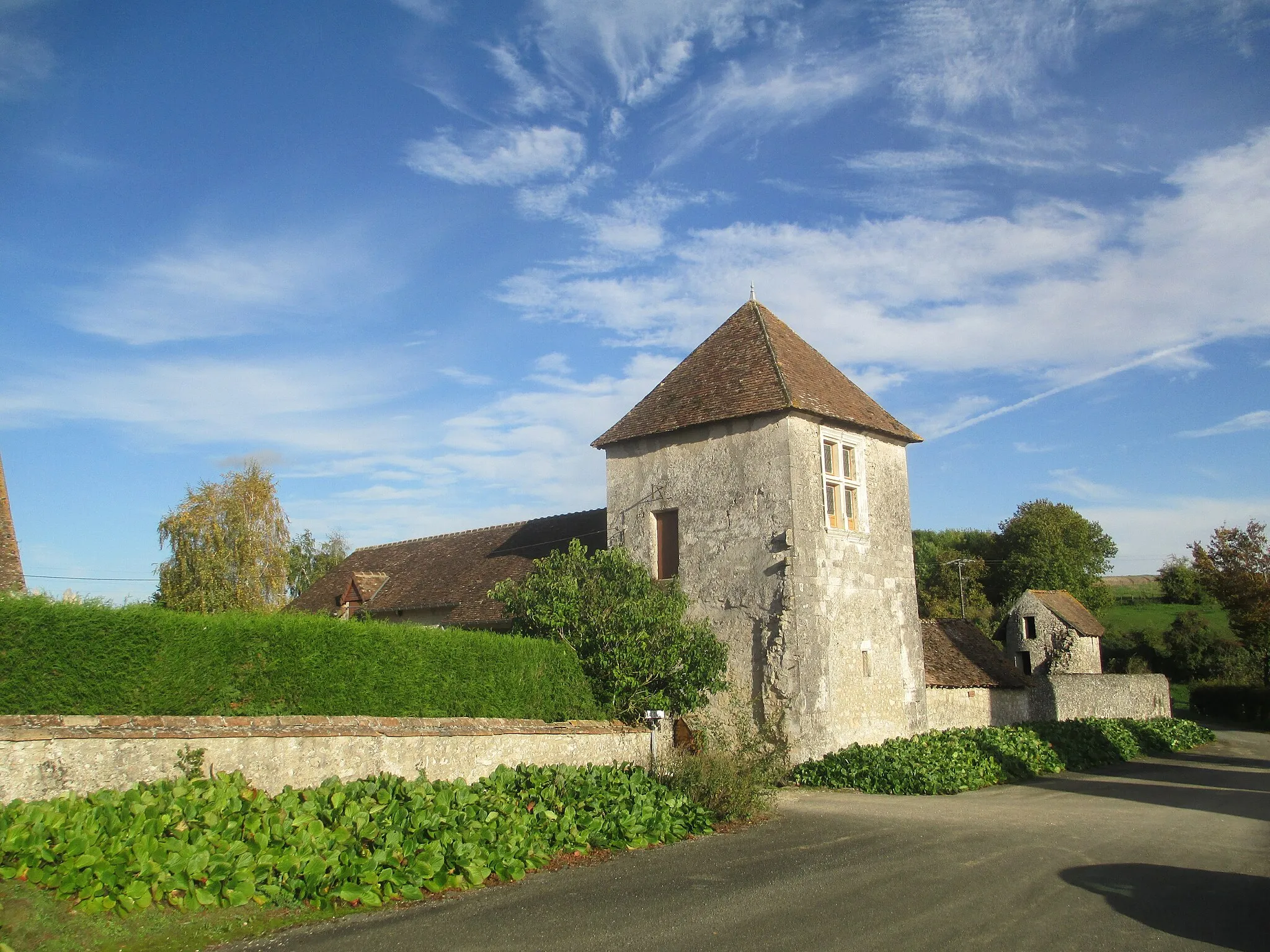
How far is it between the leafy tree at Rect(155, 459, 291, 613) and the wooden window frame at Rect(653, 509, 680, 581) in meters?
19.1

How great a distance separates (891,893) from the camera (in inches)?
384

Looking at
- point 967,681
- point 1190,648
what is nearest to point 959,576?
point 1190,648

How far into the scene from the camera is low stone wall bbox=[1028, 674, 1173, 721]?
2952cm

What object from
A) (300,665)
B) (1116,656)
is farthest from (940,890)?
(1116,656)

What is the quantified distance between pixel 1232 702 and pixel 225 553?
4713 centimetres

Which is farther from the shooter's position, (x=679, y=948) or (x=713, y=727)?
(x=713, y=727)

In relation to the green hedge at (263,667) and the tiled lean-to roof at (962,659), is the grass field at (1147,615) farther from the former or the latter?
the green hedge at (263,667)

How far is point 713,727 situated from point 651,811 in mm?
5562

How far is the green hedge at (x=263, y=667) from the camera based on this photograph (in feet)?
31.5

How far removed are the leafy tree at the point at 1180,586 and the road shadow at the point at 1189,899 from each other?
214 feet

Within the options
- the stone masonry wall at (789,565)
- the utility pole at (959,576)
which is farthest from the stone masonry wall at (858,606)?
the utility pole at (959,576)

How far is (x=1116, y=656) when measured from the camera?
5438 cm

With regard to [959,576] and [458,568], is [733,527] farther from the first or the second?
[959,576]

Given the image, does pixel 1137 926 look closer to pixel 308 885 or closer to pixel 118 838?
pixel 308 885
